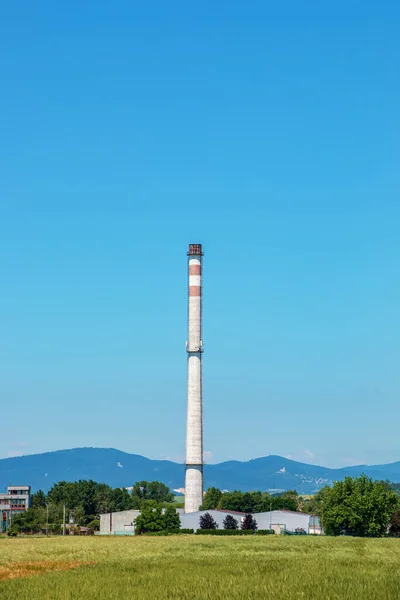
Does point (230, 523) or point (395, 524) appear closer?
point (395, 524)

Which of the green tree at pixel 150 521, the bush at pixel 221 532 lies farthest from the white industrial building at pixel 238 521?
the bush at pixel 221 532

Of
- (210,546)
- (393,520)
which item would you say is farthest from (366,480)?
(210,546)

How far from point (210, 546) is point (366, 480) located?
58.5 meters

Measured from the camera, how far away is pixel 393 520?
134375 millimetres

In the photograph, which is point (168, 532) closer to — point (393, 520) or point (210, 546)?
point (393, 520)

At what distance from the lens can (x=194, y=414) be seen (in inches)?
5989

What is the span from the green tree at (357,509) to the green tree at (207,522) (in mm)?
18953

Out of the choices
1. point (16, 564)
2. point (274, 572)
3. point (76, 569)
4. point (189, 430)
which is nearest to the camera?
point (274, 572)

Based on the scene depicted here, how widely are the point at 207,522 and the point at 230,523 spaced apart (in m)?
4.65

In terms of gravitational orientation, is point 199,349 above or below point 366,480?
above

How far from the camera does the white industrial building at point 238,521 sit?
146 m

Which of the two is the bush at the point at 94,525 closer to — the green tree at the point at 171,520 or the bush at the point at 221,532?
the green tree at the point at 171,520

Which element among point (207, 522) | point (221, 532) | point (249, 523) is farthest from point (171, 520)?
point (249, 523)

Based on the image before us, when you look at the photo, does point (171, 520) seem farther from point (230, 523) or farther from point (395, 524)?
point (395, 524)
